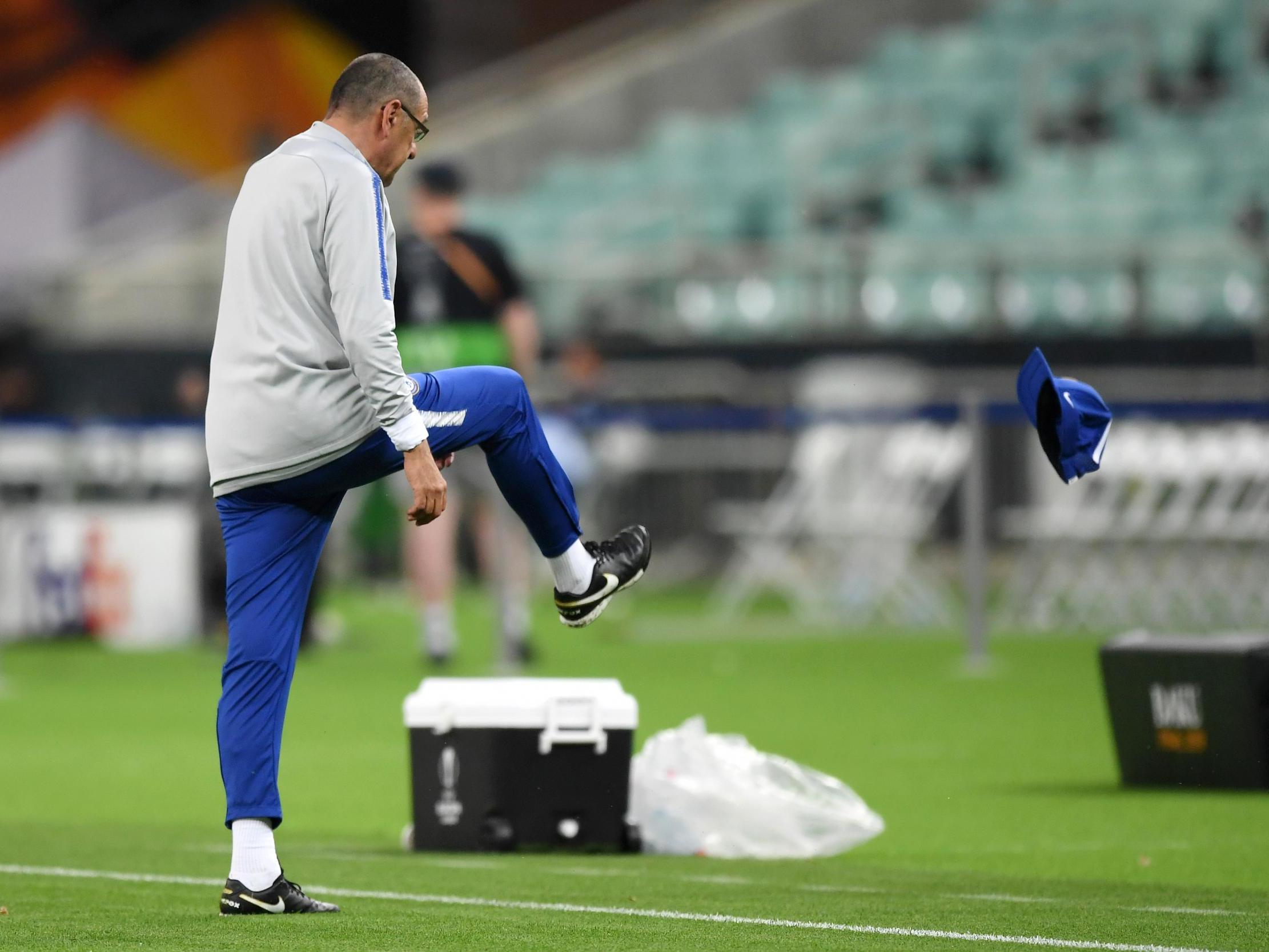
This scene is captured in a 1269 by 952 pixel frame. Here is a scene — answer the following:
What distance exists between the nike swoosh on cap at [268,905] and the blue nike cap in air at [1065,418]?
7.24 feet

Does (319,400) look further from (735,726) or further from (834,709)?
(834,709)

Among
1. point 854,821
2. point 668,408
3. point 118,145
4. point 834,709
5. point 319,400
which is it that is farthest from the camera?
point 118,145

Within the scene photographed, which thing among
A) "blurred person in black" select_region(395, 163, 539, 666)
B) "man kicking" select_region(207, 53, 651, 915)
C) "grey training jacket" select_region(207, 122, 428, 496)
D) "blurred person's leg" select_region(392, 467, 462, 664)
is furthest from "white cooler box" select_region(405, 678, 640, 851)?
"blurred person's leg" select_region(392, 467, 462, 664)

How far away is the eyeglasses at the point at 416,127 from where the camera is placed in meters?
4.95

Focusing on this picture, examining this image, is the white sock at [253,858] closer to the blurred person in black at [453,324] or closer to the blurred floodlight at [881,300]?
the blurred person in black at [453,324]

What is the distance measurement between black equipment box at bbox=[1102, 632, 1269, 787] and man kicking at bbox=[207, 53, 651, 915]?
2.97 meters

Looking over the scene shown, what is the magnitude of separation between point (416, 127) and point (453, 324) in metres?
6.30

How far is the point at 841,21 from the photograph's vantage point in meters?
24.6

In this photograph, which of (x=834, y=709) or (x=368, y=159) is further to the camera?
(x=834, y=709)

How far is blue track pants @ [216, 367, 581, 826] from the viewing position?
493 centimetres

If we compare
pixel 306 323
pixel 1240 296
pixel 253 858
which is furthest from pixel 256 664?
pixel 1240 296

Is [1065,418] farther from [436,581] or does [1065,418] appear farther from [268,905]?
[436,581]

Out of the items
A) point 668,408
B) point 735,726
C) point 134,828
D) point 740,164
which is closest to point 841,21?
point 740,164

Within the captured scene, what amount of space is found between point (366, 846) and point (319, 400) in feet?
6.75
